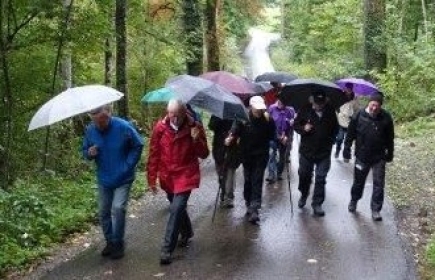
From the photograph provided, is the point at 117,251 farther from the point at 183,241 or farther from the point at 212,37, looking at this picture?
the point at 212,37

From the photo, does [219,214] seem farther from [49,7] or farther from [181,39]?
[181,39]

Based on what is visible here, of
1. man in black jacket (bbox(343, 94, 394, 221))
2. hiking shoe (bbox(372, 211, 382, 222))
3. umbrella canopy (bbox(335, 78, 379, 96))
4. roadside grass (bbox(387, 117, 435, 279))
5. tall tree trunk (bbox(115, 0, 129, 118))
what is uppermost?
tall tree trunk (bbox(115, 0, 129, 118))

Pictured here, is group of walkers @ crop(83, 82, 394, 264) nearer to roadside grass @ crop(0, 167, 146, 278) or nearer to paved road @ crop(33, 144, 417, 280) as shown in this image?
paved road @ crop(33, 144, 417, 280)

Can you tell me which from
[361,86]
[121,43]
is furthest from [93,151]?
[361,86]

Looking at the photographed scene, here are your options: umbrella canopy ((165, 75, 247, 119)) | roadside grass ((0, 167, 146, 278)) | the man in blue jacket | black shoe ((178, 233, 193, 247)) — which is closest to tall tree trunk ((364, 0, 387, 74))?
roadside grass ((0, 167, 146, 278))

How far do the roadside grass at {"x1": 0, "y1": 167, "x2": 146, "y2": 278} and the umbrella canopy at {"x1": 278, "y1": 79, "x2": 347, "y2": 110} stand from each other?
369cm

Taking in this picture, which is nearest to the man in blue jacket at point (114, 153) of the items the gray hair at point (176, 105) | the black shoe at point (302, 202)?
the gray hair at point (176, 105)

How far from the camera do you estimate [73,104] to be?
688 centimetres

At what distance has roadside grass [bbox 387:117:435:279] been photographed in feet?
27.9

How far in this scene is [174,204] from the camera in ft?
24.9

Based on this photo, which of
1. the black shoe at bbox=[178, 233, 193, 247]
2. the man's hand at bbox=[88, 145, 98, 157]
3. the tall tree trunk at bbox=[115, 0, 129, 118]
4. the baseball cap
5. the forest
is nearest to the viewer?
the man's hand at bbox=[88, 145, 98, 157]

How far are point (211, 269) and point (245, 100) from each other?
3880 mm

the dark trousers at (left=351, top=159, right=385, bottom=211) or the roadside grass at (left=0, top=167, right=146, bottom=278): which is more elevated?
the dark trousers at (left=351, top=159, right=385, bottom=211)

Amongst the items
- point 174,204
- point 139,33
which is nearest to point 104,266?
point 174,204
